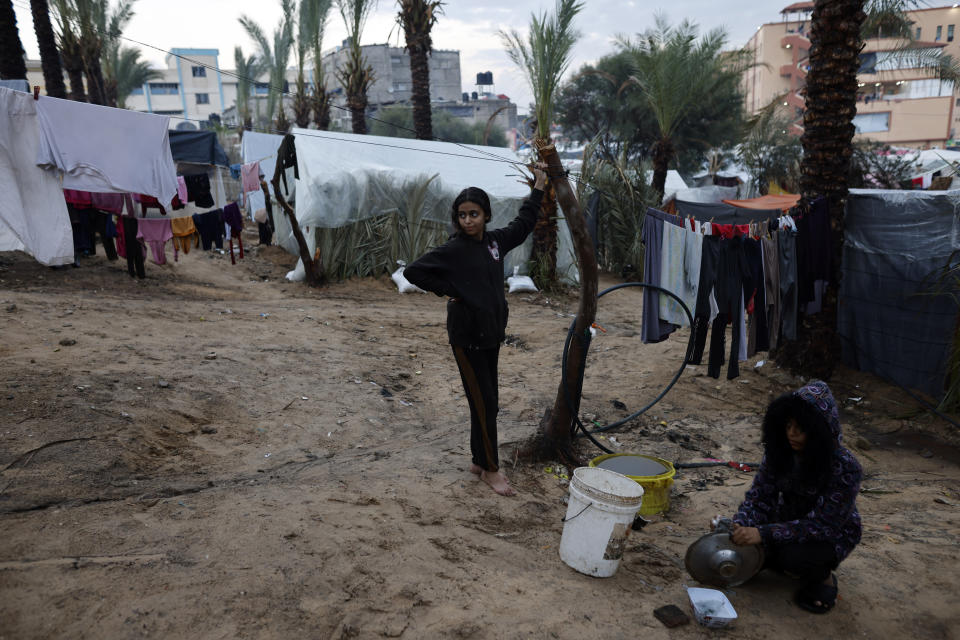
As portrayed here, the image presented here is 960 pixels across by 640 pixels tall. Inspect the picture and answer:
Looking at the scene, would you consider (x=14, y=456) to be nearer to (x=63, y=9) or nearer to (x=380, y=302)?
(x=380, y=302)

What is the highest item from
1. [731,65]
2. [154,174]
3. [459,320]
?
[731,65]

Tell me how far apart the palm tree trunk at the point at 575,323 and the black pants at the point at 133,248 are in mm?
7578

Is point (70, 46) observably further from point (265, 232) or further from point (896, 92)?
point (896, 92)

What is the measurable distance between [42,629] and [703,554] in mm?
2563

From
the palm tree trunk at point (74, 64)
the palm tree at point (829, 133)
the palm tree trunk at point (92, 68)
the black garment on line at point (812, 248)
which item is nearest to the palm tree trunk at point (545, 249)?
the palm tree at point (829, 133)

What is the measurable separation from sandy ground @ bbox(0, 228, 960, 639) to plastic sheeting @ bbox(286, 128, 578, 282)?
167 inches

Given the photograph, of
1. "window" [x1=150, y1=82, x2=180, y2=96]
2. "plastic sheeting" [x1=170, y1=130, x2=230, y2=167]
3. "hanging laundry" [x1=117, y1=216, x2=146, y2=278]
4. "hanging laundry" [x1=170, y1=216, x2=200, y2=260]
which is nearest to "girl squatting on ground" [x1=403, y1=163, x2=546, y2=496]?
"hanging laundry" [x1=117, y1=216, x2=146, y2=278]

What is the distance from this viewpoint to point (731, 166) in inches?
1214

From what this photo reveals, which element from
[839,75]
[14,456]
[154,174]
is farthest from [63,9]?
[839,75]

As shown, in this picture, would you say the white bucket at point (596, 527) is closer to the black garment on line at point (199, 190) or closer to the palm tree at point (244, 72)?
the black garment on line at point (199, 190)

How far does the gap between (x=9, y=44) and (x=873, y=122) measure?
52759mm

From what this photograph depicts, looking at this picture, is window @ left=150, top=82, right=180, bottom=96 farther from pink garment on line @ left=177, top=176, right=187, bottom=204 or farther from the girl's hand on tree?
the girl's hand on tree

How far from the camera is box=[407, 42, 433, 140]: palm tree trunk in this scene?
50.6ft

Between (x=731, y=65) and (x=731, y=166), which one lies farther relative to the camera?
(x=731, y=166)
